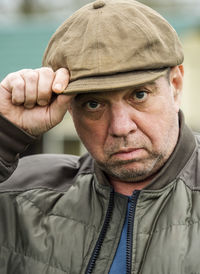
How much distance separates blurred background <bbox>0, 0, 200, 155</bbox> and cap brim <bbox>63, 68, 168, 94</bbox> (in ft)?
14.4

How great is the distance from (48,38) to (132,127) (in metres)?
4.60

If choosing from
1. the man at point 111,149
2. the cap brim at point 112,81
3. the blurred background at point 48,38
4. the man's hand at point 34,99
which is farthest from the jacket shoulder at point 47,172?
the blurred background at point 48,38

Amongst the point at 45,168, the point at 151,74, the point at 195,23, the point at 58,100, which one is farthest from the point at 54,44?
the point at 195,23

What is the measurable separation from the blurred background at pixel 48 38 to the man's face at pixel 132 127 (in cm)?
426

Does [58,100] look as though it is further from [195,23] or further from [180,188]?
[195,23]

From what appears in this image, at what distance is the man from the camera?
87.9 inches

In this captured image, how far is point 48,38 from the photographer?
21.9 feet

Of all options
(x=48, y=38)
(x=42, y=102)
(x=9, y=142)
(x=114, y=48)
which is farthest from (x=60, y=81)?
(x=48, y=38)

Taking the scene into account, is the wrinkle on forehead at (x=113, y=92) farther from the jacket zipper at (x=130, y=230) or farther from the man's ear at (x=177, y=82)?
the jacket zipper at (x=130, y=230)

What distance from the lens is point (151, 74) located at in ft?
7.45

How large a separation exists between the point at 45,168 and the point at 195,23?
478cm

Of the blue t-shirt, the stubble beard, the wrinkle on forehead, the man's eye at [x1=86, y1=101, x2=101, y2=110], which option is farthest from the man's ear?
the blue t-shirt

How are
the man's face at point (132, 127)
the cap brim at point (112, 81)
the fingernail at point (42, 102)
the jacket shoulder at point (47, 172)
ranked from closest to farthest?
the cap brim at point (112, 81) < the man's face at point (132, 127) < the fingernail at point (42, 102) < the jacket shoulder at point (47, 172)

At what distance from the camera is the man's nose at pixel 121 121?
2275 millimetres
